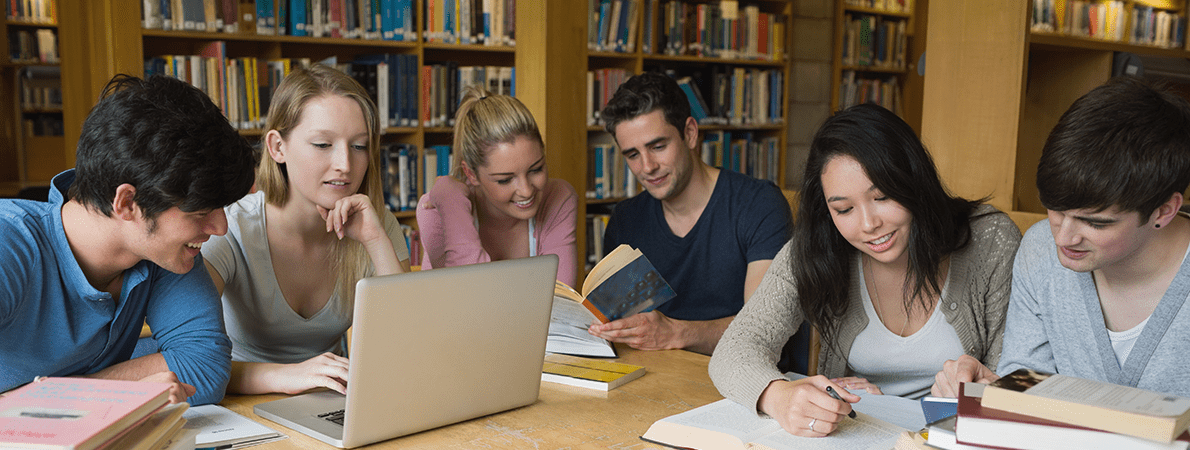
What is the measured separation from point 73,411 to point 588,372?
0.81 meters

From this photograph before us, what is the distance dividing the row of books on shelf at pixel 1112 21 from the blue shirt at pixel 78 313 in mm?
4557

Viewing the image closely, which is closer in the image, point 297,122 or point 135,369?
point 135,369

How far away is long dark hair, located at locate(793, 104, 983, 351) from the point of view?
1.46 metres

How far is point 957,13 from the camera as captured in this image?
7.21 ft

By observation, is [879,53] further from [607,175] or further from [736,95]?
[607,175]

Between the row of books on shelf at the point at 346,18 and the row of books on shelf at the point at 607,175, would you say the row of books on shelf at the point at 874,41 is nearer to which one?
the row of books on shelf at the point at 607,175

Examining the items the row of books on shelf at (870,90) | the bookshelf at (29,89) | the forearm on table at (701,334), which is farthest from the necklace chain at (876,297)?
the bookshelf at (29,89)

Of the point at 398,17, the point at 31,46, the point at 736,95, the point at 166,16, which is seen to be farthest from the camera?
the point at 31,46

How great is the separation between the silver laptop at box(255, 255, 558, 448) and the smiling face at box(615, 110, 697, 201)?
97 centimetres

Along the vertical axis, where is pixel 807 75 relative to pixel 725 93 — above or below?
above

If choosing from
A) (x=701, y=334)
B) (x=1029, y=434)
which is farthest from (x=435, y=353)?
(x=701, y=334)

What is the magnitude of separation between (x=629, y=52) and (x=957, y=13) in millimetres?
2079

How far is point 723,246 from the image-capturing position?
2188 millimetres

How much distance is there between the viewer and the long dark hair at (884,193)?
57.4 inches
